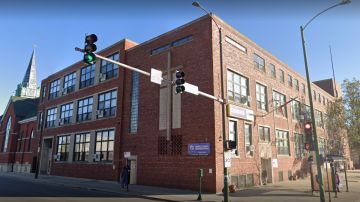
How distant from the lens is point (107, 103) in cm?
3238

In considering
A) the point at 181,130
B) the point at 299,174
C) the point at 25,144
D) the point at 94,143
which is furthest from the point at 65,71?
the point at 299,174

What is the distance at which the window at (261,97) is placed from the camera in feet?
94.1

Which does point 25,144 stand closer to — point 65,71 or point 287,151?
point 65,71

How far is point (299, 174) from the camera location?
34.4 metres

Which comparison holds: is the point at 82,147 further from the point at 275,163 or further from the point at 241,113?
the point at 275,163

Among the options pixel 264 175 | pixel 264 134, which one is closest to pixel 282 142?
pixel 264 134

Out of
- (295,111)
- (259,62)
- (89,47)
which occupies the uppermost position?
(259,62)

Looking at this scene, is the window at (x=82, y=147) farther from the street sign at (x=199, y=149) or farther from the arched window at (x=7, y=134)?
the arched window at (x=7, y=134)

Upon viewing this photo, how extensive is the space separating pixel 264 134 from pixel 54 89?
3183 centimetres

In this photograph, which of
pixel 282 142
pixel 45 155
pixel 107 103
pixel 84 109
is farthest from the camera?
pixel 45 155

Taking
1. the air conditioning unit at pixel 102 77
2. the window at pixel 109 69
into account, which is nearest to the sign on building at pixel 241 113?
the window at pixel 109 69

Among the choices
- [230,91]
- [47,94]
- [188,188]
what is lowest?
[188,188]

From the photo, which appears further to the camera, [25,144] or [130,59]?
[25,144]

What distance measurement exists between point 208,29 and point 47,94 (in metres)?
31.9
